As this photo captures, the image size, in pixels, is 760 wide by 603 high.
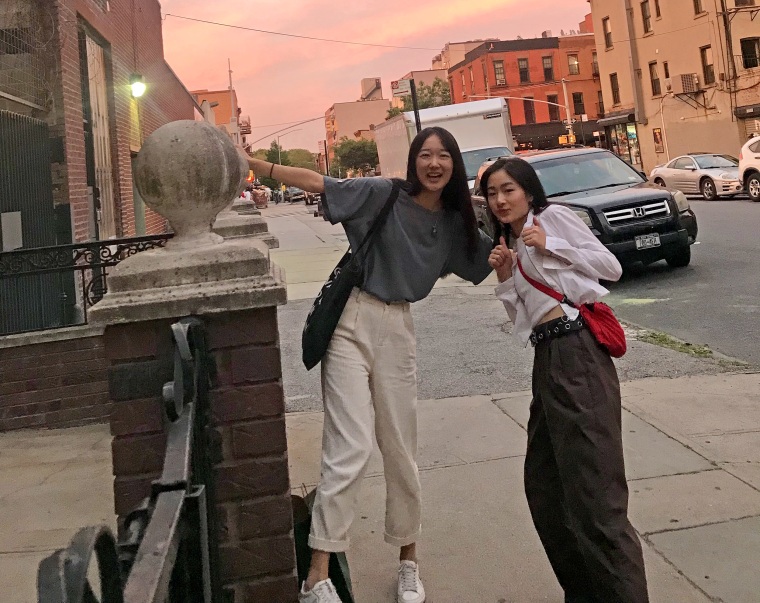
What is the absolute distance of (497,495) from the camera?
12.8ft

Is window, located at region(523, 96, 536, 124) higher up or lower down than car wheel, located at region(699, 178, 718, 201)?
higher up

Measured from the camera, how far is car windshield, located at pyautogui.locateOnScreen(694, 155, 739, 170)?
76.1ft

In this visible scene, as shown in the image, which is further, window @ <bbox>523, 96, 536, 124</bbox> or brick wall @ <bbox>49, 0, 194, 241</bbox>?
window @ <bbox>523, 96, 536, 124</bbox>

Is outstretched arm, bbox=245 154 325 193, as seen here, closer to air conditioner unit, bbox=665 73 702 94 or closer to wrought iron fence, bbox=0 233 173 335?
wrought iron fence, bbox=0 233 173 335

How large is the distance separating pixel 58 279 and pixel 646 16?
38.8 meters

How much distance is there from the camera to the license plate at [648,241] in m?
10.4

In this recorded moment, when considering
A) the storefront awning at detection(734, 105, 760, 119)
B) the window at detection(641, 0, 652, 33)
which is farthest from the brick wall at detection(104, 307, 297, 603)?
the window at detection(641, 0, 652, 33)

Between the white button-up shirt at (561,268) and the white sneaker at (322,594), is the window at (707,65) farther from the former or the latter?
the white sneaker at (322,594)

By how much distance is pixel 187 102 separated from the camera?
22.7 metres

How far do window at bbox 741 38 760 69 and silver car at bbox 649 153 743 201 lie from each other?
10668 mm

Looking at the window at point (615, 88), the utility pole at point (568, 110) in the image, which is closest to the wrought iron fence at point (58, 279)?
the window at point (615, 88)

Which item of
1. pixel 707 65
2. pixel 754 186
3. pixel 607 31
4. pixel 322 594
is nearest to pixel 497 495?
pixel 322 594

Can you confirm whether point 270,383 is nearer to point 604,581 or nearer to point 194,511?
point 194,511

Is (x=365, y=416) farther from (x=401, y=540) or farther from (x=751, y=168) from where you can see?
(x=751, y=168)
